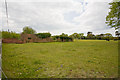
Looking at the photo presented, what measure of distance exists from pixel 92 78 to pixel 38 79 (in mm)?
1698

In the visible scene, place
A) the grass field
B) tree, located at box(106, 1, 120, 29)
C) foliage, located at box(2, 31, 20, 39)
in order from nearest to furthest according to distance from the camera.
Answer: the grass field
tree, located at box(106, 1, 120, 29)
foliage, located at box(2, 31, 20, 39)

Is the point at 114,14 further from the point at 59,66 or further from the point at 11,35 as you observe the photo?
the point at 11,35

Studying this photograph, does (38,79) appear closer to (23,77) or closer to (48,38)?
(23,77)

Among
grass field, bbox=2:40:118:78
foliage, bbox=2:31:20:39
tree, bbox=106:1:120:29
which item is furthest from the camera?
foliage, bbox=2:31:20:39

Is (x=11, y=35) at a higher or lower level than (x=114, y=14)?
lower

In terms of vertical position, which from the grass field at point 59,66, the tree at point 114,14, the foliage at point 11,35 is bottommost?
the grass field at point 59,66

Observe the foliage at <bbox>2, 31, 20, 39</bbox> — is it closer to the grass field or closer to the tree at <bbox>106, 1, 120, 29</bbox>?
the grass field

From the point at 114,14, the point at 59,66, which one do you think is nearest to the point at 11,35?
the point at 59,66

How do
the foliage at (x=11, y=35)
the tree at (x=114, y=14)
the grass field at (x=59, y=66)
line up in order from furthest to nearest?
1. the foliage at (x=11, y=35)
2. the tree at (x=114, y=14)
3. the grass field at (x=59, y=66)

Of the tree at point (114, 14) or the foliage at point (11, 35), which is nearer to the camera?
the tree at point (114, 14)

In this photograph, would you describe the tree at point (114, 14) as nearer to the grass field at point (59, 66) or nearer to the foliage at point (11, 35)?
the grass field at point (59, 66)

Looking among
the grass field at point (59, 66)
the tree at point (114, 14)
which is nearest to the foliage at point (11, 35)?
the grass field at point (59, 66)

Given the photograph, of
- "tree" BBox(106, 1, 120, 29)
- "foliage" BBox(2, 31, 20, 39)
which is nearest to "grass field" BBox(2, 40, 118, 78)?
"tree" BBox(106, 1, 120, 29)

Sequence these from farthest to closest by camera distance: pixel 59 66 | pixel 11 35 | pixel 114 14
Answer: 1. pixel 11 35
2. pixel 114 14
3. pixel 59 66
